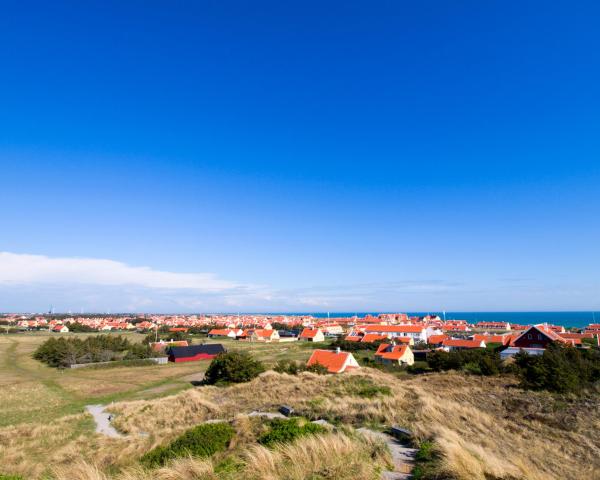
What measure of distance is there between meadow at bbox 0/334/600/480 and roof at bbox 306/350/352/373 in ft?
22.3

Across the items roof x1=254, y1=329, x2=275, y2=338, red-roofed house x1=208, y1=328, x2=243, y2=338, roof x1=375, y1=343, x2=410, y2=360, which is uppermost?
roof x1=375, y1=343, x2=410, y2=360

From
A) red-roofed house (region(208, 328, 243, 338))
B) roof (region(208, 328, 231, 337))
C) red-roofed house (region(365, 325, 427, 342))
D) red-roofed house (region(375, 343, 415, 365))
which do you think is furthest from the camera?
roof (region(208, 328, 231, 337))

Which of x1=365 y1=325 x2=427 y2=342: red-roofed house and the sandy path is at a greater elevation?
the sandy path

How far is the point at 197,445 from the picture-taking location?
11422 millimetres

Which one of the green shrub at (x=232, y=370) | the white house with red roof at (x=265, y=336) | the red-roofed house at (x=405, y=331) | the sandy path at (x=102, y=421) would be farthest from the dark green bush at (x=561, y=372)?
the white house with red roof at (x=265, y=336)

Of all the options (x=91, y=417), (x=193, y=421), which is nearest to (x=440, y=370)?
(x=193, y=421)

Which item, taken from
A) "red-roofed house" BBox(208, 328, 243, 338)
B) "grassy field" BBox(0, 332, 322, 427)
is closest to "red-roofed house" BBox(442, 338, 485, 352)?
"grassy field" BBox(0, 332, 322, 427)

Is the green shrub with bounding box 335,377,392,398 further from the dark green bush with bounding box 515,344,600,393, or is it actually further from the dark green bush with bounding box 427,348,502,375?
the dark green bush with bounding box 427,348,502,375

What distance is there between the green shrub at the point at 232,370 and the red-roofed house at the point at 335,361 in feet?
21.9

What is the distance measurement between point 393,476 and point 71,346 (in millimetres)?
63251

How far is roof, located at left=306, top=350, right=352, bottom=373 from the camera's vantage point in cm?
4025

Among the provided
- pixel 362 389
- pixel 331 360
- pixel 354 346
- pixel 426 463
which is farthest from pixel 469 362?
Answer: pixel 426 463

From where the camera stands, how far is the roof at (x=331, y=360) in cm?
4025

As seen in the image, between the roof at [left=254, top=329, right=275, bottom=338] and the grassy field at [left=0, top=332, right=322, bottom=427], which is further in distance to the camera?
the roof at [left=254, top=329, right=275, bottom=338]
